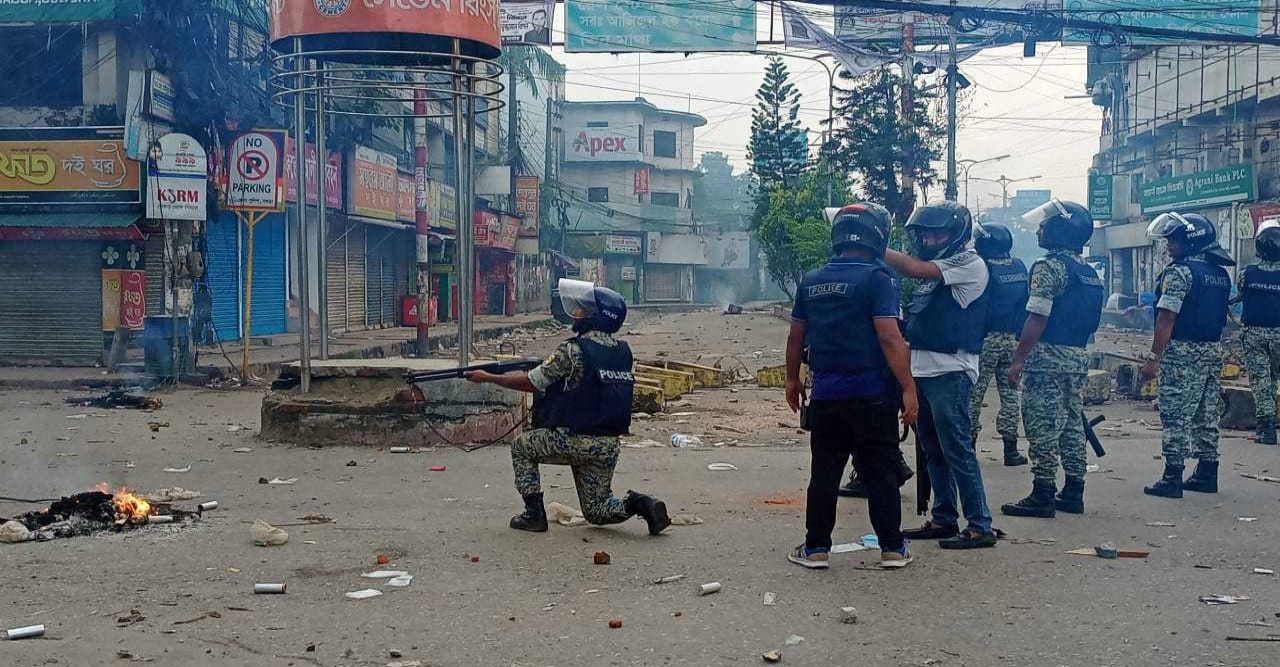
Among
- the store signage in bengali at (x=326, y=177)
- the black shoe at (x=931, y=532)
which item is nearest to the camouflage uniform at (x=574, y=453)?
the black shoe at (x=931, y=532)

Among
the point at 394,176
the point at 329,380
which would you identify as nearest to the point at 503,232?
the point at 394,176

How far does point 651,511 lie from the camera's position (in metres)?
6.18

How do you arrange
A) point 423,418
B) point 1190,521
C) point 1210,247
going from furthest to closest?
point 423,418 < point 1210,247 < point 1190,521

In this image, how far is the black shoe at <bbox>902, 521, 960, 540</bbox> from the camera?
6.19 metres

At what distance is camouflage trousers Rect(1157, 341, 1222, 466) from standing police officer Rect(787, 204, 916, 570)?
3.04 metres

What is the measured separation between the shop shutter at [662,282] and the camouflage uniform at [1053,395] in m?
66.6

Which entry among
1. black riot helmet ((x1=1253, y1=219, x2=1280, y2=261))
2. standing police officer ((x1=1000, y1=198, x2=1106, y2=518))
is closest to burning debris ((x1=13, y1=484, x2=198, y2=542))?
standing police officer ((x1=1000, y1=198, x2=1106, y2=518))

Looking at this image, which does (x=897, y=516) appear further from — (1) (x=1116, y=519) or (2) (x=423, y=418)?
(2) (x=423, y=418)

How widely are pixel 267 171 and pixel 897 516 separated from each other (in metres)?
13.3

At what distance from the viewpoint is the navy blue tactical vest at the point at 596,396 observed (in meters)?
Result: 6.23

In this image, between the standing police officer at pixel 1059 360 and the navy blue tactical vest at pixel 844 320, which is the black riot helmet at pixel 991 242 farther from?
the navy blue tactical vest at pixel 844 320

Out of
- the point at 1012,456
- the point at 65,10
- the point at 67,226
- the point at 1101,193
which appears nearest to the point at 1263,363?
the point at 1012,456

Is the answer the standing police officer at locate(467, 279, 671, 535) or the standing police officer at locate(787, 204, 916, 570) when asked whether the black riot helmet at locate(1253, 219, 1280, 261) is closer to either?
the standing police officer at locate(787, 204, 916, 570)

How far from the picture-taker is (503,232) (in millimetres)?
43094
